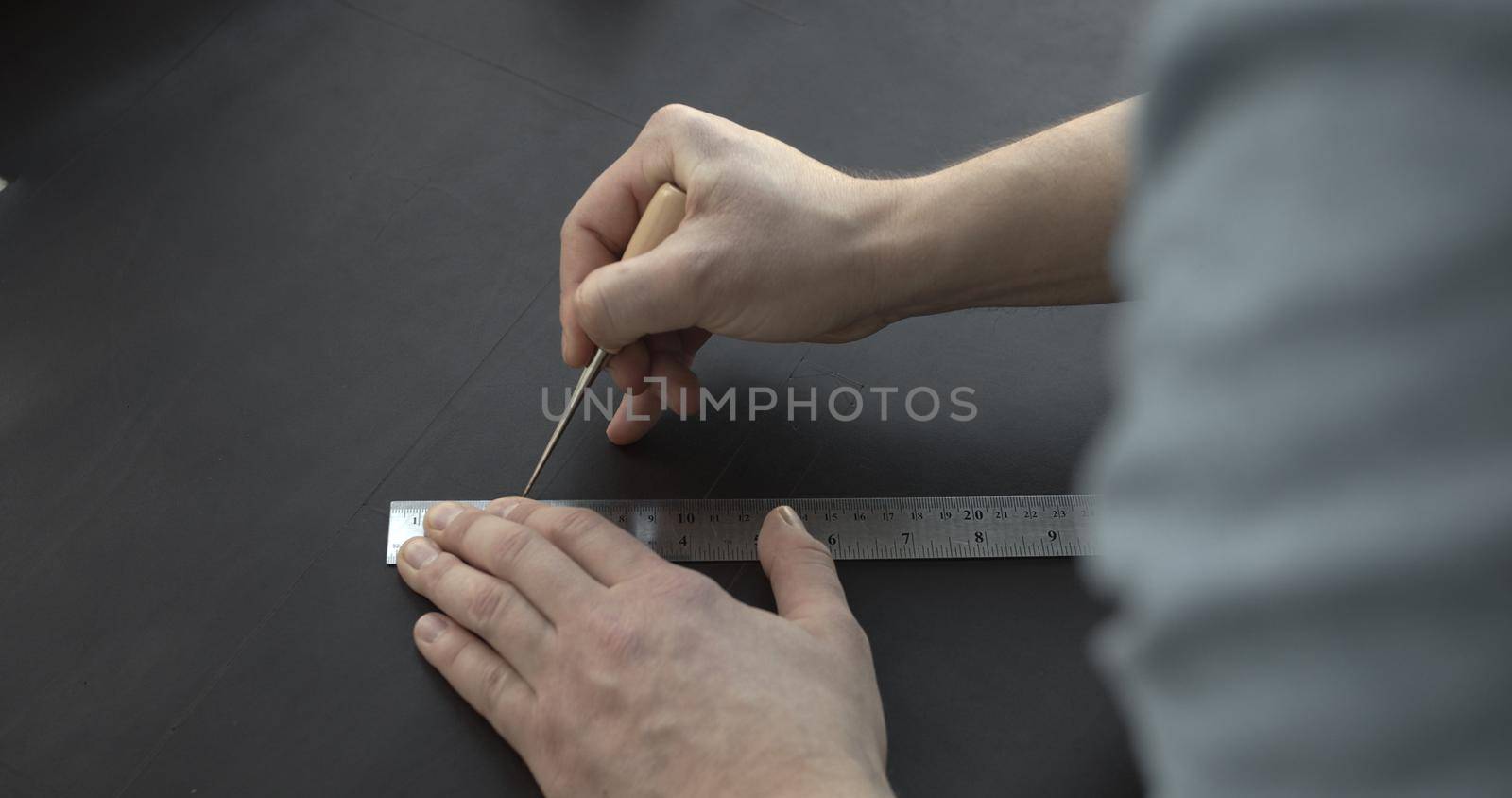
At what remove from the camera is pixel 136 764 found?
3.58 feet

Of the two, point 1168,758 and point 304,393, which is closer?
→ point 1168,758

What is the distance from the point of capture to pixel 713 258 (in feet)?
3.79

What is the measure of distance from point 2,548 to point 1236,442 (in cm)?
140

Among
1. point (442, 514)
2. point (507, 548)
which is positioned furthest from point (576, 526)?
point (442, 514)

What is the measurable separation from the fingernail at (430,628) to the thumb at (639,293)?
1.26 feet

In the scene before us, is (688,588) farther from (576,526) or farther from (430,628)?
(430,628)

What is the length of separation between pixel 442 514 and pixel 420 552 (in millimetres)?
53

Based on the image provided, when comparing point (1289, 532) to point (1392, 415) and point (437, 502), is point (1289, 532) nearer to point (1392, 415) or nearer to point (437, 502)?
point (1392, 415)

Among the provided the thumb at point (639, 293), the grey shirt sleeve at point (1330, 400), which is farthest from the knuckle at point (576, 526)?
the grey shirt sleeve at point (1330, 400)

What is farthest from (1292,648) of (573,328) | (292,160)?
(292,160)

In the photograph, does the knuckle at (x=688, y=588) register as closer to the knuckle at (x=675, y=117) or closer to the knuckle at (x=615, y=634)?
the knuckle at (x=615, y=634)

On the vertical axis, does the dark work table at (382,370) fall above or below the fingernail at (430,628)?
above

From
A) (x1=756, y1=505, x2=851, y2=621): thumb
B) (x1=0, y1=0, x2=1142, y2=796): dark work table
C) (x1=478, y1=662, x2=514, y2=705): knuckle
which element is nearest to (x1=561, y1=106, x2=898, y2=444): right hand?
(x1=0, y1=0, x2=1142, y2=796): dark work table

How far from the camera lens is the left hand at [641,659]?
98cm
